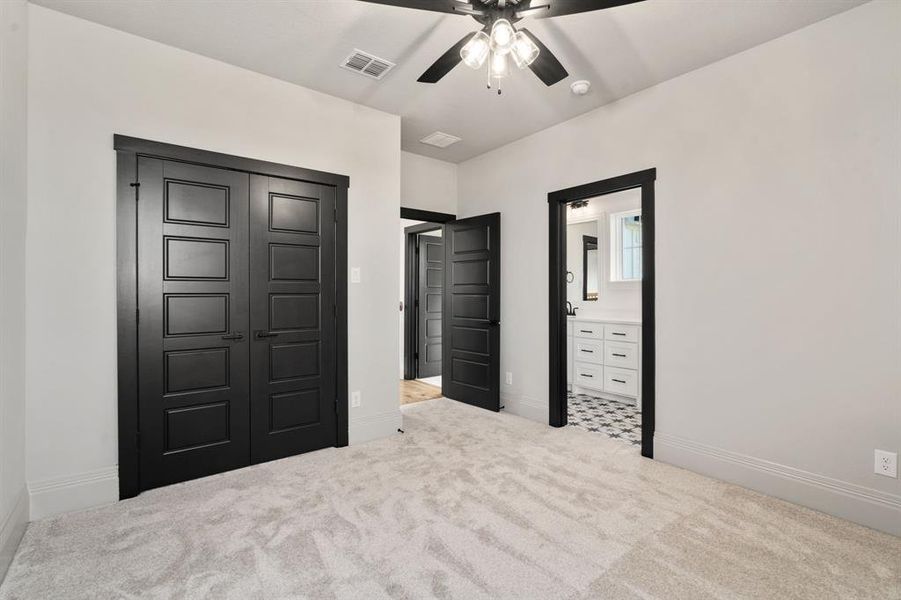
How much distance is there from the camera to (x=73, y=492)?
2.46m

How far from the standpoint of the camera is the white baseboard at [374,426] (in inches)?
141

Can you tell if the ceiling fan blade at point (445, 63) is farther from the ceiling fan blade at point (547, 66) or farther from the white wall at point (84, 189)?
the white wall at point (84, 189)

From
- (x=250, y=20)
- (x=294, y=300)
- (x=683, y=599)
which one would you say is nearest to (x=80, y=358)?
(x=294, y=300)

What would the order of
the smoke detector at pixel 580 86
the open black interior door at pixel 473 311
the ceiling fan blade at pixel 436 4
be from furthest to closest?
the open black interior door at pixel 473 311 → the smoke detector at pixel 580 86 → the ceiling fan blade at pixel 436 4

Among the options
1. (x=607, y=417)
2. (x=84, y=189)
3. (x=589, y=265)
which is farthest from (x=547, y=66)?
Answer: (x=589, y=265)

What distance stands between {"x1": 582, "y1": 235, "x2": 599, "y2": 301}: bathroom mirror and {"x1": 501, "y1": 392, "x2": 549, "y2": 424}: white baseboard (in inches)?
82.7

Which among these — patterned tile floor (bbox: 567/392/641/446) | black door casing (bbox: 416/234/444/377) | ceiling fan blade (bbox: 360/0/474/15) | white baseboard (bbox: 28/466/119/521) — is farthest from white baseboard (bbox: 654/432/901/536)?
white baseboard (bbox: 28/466/119/521)

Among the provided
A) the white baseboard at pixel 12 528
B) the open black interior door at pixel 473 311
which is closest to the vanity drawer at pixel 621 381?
the open black interior door at pixel 473 311

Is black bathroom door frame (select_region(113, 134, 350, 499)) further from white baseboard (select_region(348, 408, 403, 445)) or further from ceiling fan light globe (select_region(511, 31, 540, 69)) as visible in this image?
ceiling fan light globe (select_region(511, 31, 540, 69))

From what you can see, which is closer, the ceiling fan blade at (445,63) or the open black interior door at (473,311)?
the ceiling fan blade at (445,63)

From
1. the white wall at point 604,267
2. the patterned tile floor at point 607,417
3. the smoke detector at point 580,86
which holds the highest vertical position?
the smoke detector at point 580,86

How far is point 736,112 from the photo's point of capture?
2.86 meters

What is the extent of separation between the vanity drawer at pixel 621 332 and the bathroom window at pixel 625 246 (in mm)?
808

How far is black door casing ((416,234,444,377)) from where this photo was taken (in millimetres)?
6121
